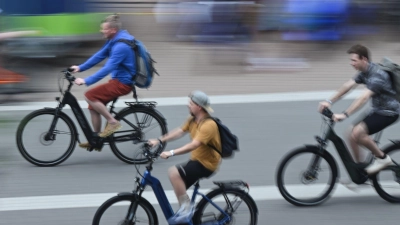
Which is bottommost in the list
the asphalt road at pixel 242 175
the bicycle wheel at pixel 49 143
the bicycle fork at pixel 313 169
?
the asphalt road at pixel 242 175

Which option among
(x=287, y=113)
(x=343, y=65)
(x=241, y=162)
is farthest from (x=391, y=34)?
(x=241, y=162)

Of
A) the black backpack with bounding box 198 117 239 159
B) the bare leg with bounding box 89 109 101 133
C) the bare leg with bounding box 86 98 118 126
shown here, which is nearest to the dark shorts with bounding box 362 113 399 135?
the black backpack with bounding box 198 117 239 159

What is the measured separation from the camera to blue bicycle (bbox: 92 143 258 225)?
583 cm

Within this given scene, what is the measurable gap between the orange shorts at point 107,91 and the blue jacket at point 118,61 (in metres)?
0.07

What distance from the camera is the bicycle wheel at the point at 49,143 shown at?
825 centimetres

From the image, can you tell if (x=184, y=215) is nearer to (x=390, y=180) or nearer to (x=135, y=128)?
(x=390, y=180)

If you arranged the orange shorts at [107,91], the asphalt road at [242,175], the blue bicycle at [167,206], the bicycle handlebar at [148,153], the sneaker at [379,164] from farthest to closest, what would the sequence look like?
the orange shorts at [107,91] < the asphalt road at [242,175] < the sneaker at [379,164] < the blue bicycle at [167,206] < the bicycle handlebar at [148,153]

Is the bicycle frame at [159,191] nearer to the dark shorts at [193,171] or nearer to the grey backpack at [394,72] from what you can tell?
the dark shorts at [193,171]

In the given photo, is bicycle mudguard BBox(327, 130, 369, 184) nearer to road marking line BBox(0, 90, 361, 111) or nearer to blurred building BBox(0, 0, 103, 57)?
road marking line BBox(0, 90, 361, 111)

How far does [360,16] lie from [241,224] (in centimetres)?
1089

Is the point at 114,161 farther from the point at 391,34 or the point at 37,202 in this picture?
the point at 391,34

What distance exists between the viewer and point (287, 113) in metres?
11.0

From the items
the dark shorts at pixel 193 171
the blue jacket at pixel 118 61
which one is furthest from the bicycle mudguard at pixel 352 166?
the blue jacket at pixel 118 61

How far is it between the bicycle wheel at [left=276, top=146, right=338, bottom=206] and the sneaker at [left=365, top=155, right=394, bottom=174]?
1.16ft
